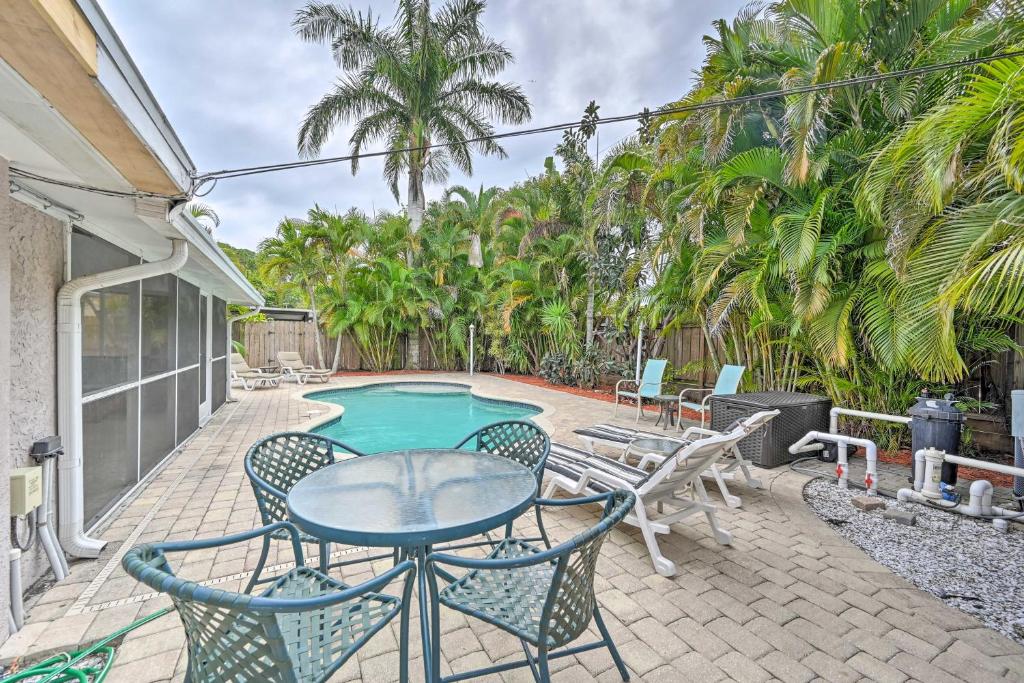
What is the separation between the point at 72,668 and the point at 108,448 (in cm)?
218

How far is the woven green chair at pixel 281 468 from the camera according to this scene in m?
2.44

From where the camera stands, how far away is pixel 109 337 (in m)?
3.57

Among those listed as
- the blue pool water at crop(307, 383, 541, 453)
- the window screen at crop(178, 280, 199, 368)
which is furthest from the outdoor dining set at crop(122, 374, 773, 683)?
the blue pool water at crop(307, 383, 541, 453)

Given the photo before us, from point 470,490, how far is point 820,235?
5097 millimetres

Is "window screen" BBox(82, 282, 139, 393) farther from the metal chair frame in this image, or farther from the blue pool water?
the blue pool water

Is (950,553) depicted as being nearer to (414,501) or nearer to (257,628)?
(414,501)

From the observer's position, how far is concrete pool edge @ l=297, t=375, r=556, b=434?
7310 mm

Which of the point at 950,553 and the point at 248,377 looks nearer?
the point at 950,553

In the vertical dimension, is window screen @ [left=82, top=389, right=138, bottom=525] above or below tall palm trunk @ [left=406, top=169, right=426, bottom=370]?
below

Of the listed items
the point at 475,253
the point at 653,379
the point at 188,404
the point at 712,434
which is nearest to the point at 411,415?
the point at 188,404

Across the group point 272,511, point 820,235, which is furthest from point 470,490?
point 820,235

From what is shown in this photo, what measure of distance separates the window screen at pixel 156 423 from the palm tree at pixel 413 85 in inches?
472

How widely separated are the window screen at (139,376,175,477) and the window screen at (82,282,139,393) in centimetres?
52

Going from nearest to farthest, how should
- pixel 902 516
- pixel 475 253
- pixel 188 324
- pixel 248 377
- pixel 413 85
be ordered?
pixel 902 516 < pixel 188 324 < pixel 248 377 < pixel 475 253 < pixel 413 85
